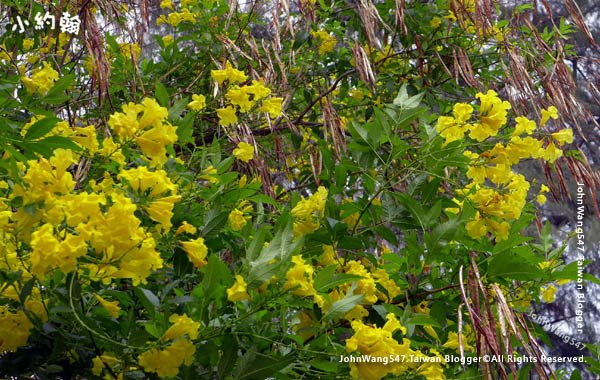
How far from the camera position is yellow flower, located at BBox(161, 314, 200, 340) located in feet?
2.56

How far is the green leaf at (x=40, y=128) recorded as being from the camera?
82 centimetres

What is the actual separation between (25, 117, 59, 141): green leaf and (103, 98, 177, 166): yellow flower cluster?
0.08 metres

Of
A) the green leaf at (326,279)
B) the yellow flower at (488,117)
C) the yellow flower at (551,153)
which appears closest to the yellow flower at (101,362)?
the green leaf at (326,279)

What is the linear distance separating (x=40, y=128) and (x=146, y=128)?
13 centimetres

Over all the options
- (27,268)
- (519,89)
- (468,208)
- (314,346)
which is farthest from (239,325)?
(519,89)

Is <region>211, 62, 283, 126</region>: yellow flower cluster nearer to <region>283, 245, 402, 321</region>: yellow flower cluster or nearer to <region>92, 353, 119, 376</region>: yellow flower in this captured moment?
<region>283, 245, 402, 321</region>: yellow flower cluster

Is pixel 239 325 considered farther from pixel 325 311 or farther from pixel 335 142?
pixel 335 142

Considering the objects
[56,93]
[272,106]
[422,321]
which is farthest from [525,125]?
[56,93]

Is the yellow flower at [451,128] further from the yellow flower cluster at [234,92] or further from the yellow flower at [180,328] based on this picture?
the yellow flower at [180,328]

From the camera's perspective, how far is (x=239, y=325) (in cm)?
84

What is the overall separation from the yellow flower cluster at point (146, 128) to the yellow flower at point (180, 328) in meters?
0.22

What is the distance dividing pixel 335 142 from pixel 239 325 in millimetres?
784

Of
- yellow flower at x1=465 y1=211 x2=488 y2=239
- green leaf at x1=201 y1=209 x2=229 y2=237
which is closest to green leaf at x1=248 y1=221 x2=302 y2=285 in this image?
green leaf at x1=201 y1=209 x2=229 y2=237

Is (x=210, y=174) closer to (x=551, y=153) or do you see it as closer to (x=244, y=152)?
(x=244, y=152)
